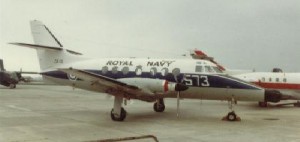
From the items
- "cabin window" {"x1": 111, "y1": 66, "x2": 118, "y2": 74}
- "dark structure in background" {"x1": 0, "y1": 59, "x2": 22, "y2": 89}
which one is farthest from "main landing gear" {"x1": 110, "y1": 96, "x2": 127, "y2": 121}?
"dark structure in background" {"x1": 0, "y1": 59, "x2": 22, "y2": 89}

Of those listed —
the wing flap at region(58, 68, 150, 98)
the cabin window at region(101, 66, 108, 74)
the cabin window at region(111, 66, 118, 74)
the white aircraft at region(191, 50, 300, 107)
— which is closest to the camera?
the wing flap at region(58, 68, 150, 98)

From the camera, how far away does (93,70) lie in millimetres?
18016

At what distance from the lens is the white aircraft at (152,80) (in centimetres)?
1464

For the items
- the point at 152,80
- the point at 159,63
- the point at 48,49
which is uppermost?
the point at 48,49

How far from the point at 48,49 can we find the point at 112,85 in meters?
6.62

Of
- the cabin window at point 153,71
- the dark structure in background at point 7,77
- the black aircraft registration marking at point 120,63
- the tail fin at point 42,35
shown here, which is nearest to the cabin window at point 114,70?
the black aircraft registration marking at point 120,63

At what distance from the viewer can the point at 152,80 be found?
15.0 metres

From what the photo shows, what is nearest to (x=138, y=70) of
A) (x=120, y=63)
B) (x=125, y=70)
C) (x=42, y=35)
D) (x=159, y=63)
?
(x=125, y=70)

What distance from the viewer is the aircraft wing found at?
13641 millimetres

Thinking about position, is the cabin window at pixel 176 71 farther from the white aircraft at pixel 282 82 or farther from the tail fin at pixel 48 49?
the white aircraft at pixel 282 82

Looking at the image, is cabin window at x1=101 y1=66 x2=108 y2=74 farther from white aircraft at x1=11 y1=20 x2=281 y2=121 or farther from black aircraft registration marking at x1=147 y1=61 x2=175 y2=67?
black aircraft registration marking at x1=147 y1=61 x2=175 y2=67

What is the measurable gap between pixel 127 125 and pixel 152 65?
163 inches

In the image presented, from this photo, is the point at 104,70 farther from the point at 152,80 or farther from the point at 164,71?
the point at 152,80

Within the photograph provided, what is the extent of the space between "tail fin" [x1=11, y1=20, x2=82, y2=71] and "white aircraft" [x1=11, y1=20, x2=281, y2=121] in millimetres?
57
